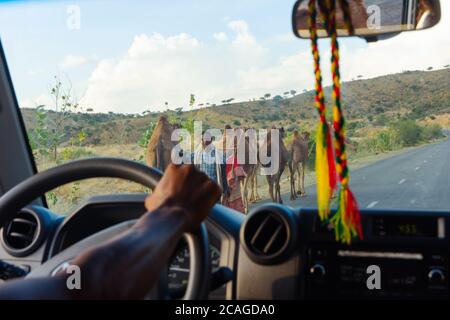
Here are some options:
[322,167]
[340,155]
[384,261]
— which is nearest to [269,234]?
[384,261]

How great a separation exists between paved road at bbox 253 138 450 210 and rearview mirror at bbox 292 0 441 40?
0.89 metres

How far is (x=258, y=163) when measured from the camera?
403cm

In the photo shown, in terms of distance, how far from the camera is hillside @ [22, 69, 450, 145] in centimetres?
328

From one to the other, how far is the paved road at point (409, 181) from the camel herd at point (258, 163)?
0.46ft

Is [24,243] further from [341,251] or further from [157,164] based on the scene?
[341,251]

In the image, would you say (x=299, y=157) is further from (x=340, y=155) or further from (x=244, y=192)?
(x=340, y=155)

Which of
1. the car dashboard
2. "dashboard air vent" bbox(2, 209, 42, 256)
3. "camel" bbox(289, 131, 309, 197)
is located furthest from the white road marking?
→ "dashboard air vent" bbox(2, 209, 42, 256)

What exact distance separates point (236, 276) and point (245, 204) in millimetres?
930

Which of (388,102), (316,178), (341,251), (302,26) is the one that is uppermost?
(302,26)

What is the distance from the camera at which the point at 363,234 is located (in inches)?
112

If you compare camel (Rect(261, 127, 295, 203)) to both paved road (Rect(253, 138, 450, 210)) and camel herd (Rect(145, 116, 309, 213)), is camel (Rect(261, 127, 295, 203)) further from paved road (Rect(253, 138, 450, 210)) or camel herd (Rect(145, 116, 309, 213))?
paved road (Rect(253, 138, 450, 210))

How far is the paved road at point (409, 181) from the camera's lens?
3.27 metres

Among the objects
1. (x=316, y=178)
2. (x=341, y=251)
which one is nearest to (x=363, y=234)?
(x=341, y=251)
